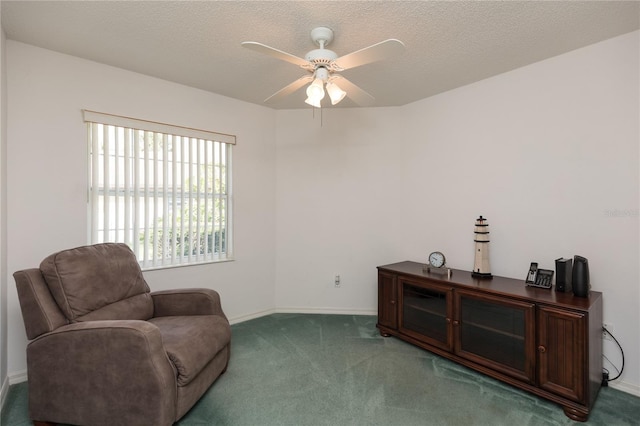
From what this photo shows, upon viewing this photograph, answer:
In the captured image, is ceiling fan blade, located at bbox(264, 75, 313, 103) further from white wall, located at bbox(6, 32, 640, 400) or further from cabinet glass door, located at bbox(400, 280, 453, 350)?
cabinet glass door, located at bbox(400, 280, 453, 350)

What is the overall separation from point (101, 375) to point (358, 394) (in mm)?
1554

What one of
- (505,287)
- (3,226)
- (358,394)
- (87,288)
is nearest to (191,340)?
(87,288)

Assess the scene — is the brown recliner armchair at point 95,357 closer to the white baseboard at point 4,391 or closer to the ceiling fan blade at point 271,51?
the white baseboard at point 4,391

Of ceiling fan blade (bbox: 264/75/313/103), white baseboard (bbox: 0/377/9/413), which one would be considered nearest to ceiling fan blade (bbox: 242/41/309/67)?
ceiling fan blade (bbox: 264/75/313/103)

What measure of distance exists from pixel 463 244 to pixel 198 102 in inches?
120

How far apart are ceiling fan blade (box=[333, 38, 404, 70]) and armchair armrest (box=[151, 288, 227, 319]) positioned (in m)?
1.94

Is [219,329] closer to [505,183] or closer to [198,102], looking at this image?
[198,102]

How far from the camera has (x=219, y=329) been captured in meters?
2.17

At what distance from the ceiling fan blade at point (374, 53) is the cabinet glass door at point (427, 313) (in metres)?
1.87

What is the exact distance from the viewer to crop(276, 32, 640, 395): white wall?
7.03 feet

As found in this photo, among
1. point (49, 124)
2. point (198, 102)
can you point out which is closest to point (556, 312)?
point (198, 102)

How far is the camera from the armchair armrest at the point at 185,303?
7.75ft

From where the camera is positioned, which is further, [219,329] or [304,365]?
[304,365]

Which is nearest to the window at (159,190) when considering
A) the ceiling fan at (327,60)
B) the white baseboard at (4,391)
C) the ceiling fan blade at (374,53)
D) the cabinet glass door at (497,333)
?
the white baseboard at (4,391)
